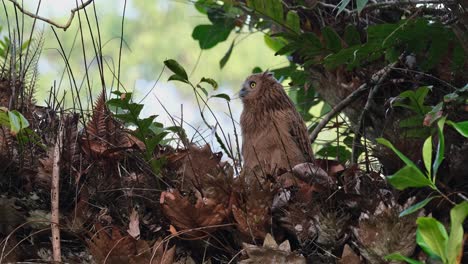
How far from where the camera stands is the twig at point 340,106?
11.6 ft

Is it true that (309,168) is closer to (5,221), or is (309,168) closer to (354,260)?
(354,260)

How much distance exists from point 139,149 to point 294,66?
1653mm

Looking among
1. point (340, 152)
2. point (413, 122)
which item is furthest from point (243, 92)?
point (413, 122)

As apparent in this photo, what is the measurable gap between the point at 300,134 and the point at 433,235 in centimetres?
186

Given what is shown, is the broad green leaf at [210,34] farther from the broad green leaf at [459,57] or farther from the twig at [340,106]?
the broad green leaf at [459,57]

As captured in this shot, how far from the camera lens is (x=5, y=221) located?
222cm

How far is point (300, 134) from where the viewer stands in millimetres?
3508

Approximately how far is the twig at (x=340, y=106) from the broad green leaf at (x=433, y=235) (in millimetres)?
1865

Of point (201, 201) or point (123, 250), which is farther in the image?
point (201, 201)

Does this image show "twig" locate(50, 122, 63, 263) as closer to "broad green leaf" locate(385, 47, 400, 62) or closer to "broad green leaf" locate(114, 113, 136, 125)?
"broad green leaf" locate(114, 113, 136, 125)

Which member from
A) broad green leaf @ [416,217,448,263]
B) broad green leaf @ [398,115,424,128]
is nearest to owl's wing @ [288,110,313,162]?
broad green leaf @ [398,115,424,128]

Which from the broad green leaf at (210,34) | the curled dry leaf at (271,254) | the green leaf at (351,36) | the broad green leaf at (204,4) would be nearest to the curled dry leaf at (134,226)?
the curled dry leaf at (271,254)

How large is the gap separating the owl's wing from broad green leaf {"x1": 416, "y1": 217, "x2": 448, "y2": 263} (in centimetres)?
172

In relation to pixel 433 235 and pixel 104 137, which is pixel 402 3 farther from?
pixel 433 235
